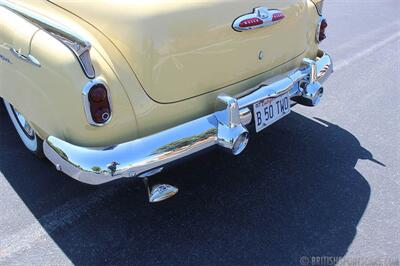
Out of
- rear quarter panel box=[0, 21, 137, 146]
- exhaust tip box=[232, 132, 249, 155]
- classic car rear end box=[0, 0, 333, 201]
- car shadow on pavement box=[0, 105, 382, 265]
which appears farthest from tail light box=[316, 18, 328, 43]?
rear quarter panel box=[0, 21, 137, 146]

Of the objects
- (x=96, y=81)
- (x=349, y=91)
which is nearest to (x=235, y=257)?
(x=96, y=81)

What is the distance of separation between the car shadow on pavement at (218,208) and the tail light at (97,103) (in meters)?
0.35

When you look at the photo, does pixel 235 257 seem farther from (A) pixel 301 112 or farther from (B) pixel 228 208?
(A) pixel 301 112

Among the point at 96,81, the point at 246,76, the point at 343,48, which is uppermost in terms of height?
the point at 96,81

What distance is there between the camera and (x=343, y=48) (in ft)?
20.1

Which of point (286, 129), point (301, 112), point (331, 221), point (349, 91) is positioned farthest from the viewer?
point (349, 91)

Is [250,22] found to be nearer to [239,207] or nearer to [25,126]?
[239,207]

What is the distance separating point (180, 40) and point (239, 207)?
3.93 feet

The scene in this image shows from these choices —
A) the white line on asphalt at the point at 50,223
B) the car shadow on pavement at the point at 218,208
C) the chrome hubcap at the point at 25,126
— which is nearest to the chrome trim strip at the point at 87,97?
the car shadow on pavement at the point at 218,208

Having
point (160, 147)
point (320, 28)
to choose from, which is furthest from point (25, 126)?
point (320, 28)

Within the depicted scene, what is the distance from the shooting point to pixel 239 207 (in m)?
2.92

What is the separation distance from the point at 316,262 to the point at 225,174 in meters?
1.00

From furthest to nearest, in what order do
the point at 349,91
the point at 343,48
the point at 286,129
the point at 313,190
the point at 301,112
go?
the point at 343,48, the point at 349,91, the point at 301,112, the point at 286,129, the point at 313,190

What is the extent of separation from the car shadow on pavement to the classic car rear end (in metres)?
0.23
